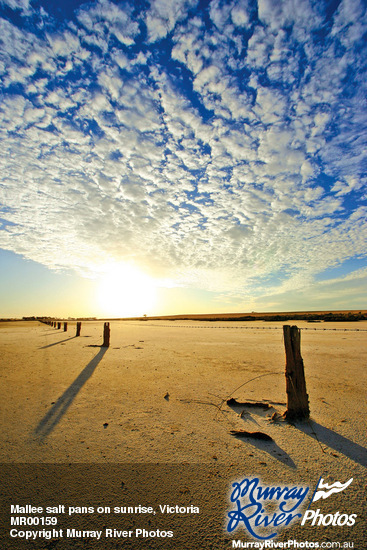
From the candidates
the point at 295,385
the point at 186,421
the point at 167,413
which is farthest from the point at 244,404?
the point at 167,413

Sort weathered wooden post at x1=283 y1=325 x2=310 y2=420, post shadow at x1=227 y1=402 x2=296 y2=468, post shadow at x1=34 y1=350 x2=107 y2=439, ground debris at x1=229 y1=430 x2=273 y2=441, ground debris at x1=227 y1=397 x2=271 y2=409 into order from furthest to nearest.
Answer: ground debris at x1=227 y1=397 x2=271 y2=409 < weathered wooden post at x1=283 y1=325 x2=310 y2=420 < post shadow at x1=34 y1=350 x2=107 y2=439 < ground debris at x1=229 y1=430 x2=273 y2=441 < post shadow at x1=227 y1=402 x2=296 y2=468

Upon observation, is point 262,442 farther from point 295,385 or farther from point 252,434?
point 295,385

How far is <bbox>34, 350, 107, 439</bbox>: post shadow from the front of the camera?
465 cm

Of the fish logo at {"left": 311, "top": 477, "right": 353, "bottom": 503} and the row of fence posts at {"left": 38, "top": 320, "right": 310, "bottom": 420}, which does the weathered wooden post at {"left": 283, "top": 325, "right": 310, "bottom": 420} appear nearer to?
the row of fence posts at {"left": 38, "top": 320, "right": 310, "bottom": 420}

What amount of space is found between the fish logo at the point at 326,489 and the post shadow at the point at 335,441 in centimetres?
68

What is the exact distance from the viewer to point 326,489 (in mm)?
3174

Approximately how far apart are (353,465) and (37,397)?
6.81 metres

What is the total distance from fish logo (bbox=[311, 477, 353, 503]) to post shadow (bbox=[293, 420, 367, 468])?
684mm

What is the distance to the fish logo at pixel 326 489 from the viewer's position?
10.1ft

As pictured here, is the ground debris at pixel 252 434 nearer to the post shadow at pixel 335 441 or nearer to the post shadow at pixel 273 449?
the post shadow at pixel 273 449

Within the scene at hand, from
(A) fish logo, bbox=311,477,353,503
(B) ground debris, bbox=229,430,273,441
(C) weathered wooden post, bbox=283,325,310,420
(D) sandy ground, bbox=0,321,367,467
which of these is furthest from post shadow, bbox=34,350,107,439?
(C) weathered wooden post, bbox=283,325,310,420

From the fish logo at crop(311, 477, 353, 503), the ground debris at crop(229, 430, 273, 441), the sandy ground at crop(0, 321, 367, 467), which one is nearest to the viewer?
the fish logo at crop(311, 477, 353, 503)

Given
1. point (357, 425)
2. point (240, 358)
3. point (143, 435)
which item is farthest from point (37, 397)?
point (240, 358)

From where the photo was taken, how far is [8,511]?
2.76 meters
